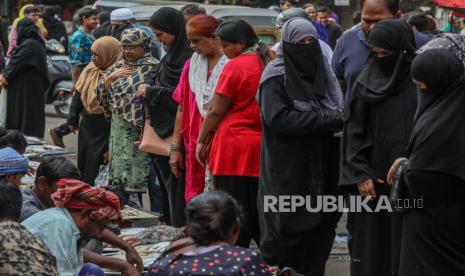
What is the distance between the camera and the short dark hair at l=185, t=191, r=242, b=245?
432 centimetres

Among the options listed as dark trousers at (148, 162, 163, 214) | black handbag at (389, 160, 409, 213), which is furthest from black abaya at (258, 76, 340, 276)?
dark trousers at (148, 162, 163, 214)

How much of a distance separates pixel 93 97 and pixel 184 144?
1793 mm

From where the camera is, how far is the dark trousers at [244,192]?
702 cm

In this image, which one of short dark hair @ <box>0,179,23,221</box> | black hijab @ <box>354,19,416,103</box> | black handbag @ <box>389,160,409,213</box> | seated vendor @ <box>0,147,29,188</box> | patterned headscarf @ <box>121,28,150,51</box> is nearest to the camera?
short dark hair @ <box>0,179,23,221</box>

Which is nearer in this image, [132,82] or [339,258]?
[339,258]

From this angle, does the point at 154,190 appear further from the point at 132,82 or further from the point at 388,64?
the point at 388,64

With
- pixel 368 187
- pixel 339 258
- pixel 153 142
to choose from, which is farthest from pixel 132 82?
pixel 368 187

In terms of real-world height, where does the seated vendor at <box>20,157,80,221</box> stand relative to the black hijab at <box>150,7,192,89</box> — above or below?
below

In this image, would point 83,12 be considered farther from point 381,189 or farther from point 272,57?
point 381,189

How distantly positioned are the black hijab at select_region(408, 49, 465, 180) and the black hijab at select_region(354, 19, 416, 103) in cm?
52

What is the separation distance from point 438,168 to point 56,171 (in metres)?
2.04

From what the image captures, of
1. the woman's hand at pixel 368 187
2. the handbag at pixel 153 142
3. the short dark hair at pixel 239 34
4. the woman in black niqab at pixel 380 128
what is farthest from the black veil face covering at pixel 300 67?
the handbag at pixel 153 142

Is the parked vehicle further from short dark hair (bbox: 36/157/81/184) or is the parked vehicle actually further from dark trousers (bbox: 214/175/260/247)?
short dark hair (bbox: 36/157/81/184)

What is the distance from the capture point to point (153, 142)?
809 cm
